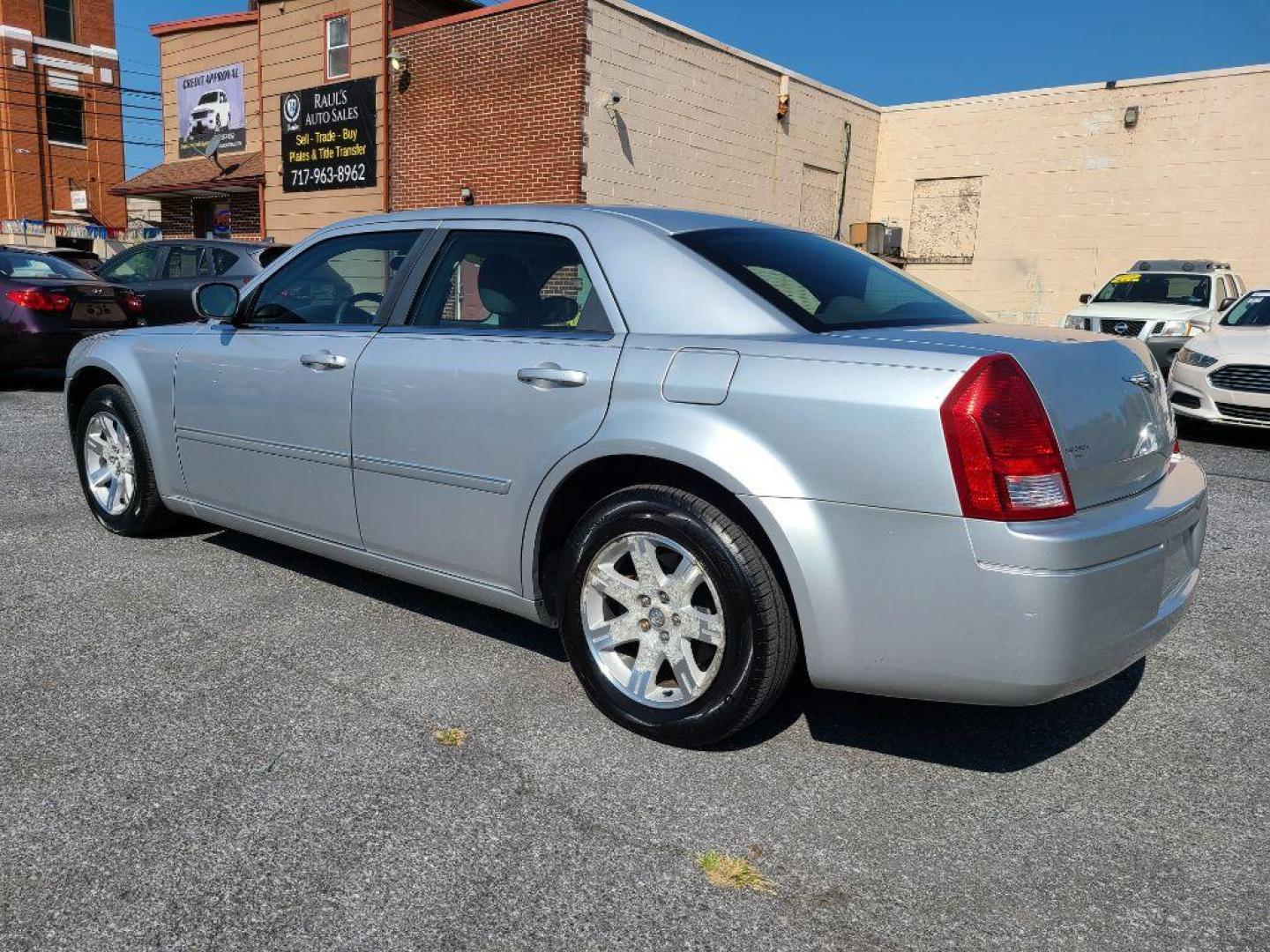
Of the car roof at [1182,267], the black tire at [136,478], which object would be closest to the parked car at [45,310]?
the black tire at [136,478]

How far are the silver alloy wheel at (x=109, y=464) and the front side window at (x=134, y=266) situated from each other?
9044 mm

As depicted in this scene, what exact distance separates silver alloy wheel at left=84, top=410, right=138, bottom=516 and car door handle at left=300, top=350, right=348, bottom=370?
5.07 ft

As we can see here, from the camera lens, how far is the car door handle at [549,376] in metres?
3.02

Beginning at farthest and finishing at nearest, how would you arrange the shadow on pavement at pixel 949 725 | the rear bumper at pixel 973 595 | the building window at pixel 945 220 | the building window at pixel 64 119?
the building window at pixel 64 119
the building window at pixel 945 220
the shadow on pavement at pixel 949 725
the rear bumper at pixel 973 595

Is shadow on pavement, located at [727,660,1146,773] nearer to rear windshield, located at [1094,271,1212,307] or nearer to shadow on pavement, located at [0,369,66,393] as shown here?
shadow on pavement, located at [0,369,66,393]

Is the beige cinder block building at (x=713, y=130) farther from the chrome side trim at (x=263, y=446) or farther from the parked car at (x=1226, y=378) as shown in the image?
the chrome side trim at (x=263, y=446)

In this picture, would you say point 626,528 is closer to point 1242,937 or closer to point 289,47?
point 1242,937

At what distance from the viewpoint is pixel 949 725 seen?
3123mm

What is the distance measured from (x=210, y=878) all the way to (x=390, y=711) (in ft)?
3.04

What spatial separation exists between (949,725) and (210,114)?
22.9 meters

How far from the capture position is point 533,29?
15.1 m

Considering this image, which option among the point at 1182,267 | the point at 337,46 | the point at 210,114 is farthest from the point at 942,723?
the point at 210,114

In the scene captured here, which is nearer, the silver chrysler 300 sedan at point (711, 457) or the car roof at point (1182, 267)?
the silver chrysler 300 sedan at point (711, 457)

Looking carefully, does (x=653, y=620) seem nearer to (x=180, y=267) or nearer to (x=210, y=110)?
(x=180, y=267)
